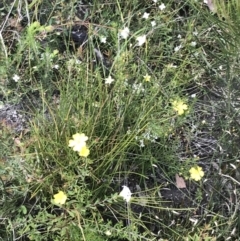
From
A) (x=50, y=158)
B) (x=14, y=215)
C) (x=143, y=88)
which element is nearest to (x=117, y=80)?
(x=143, y=88)

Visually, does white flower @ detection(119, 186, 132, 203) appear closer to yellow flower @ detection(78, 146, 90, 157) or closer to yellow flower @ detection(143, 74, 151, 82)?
yellow flower @ detection(78, 146, 90, 157)

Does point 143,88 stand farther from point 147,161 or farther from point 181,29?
point 181,29

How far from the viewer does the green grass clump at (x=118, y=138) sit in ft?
5.32

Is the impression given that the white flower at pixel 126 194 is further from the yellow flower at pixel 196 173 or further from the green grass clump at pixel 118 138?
the yellow flower at pixel 196 173

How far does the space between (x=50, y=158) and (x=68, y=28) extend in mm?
634

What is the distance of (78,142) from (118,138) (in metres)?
0.17

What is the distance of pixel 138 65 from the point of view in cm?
189

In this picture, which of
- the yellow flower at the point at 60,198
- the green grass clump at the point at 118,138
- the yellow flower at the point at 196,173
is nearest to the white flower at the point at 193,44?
the green grass clump at the point at 118,138

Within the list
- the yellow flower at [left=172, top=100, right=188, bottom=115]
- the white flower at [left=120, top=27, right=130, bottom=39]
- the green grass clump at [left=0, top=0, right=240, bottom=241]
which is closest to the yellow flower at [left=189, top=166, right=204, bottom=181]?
the green grass clump at [left=0, top=0, right=240, bottom=241]

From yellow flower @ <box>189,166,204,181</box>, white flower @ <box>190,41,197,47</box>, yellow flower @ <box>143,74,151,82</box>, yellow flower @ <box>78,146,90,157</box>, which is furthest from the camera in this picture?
white flower @ <box>190,41,197,47</box>

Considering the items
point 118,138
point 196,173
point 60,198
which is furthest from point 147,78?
point 60,198

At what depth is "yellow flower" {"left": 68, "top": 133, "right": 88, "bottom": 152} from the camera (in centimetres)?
157

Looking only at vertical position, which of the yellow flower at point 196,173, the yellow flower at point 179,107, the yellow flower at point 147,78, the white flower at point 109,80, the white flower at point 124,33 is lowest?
the yellow flower at point 196,173

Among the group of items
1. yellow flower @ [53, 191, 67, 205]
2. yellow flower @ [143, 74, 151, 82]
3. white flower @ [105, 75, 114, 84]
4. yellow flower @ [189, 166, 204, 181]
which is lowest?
Result: yellow flower @ [53, 191, 67, 205]
